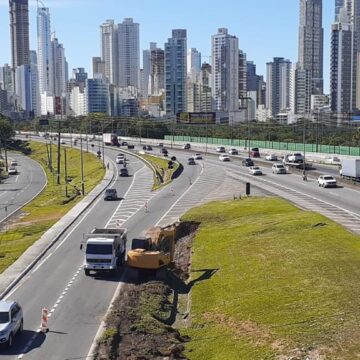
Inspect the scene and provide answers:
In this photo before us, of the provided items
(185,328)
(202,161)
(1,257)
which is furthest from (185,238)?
(202,161)

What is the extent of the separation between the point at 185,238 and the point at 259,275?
1407 cm

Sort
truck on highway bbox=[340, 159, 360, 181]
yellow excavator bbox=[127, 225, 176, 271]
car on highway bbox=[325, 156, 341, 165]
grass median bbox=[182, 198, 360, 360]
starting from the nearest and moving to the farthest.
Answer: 1. grass median bbox=[182, 198, 360, 360]
2. yellow excavator bbox=[127, 225, 176, 271]
3. truck on highway bbox=[340, 159, 360, 181]
4. car on highway bbox=[325, 156, 341, 165]

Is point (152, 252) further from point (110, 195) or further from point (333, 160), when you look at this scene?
point (333, 160)

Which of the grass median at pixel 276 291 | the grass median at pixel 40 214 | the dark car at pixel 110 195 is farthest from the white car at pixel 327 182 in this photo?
the grass median at pixel 40 214

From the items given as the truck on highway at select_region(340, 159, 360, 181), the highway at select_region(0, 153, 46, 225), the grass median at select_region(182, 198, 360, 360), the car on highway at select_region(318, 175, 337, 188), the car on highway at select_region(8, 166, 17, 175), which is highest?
the truck on highway at select_region(340, 159, 360, 181)

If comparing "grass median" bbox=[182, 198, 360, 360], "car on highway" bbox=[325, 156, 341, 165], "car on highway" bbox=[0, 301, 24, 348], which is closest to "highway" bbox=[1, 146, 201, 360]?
"car on highway" bbox=[0, 301, 24, 348]

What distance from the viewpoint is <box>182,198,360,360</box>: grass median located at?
2388 cm

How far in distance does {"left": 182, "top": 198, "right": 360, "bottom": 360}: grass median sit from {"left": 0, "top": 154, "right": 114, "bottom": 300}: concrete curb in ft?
29.2

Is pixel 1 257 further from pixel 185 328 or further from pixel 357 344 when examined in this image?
pixel 357 344

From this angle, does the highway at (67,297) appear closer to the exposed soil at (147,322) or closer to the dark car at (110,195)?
the exposed soil at (147,322)

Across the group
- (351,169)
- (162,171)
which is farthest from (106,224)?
(162,171)

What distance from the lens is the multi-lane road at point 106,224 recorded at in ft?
84.4

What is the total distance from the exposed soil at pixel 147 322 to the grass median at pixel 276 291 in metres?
0.76

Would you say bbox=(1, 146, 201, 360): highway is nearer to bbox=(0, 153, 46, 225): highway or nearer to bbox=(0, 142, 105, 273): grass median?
bbox=(0, 142, 105, 273): grass median
